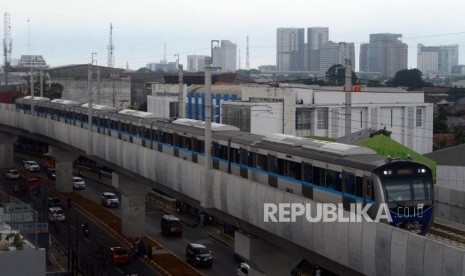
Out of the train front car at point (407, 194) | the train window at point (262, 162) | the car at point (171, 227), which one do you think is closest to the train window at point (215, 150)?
the train window at point (262, 162)

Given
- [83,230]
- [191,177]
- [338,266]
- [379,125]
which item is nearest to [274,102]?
[379,125]

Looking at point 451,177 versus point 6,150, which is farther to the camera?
point 6,150

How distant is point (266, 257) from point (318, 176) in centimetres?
308

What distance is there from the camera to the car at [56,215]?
139 ft

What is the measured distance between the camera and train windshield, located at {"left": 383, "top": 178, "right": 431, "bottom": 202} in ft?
60.0

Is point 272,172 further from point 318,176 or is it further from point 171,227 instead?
point 171,227

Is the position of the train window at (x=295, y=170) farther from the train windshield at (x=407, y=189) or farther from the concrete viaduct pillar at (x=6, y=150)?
the concrete viaduct pillar at (x=6, y=150)

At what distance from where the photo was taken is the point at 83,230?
129ft

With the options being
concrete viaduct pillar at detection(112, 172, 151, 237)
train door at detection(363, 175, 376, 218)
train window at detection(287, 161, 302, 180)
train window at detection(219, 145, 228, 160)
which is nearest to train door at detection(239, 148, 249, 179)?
train window at detection(219, 145, 228, 160)

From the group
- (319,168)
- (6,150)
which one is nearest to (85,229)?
(319,168)

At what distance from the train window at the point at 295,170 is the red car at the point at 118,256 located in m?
12.5

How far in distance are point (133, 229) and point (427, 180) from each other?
22.6 meters

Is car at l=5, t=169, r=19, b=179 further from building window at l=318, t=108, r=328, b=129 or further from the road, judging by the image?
building window at l=318, t=108, r=328, b=129

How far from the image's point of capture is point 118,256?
3238cm
